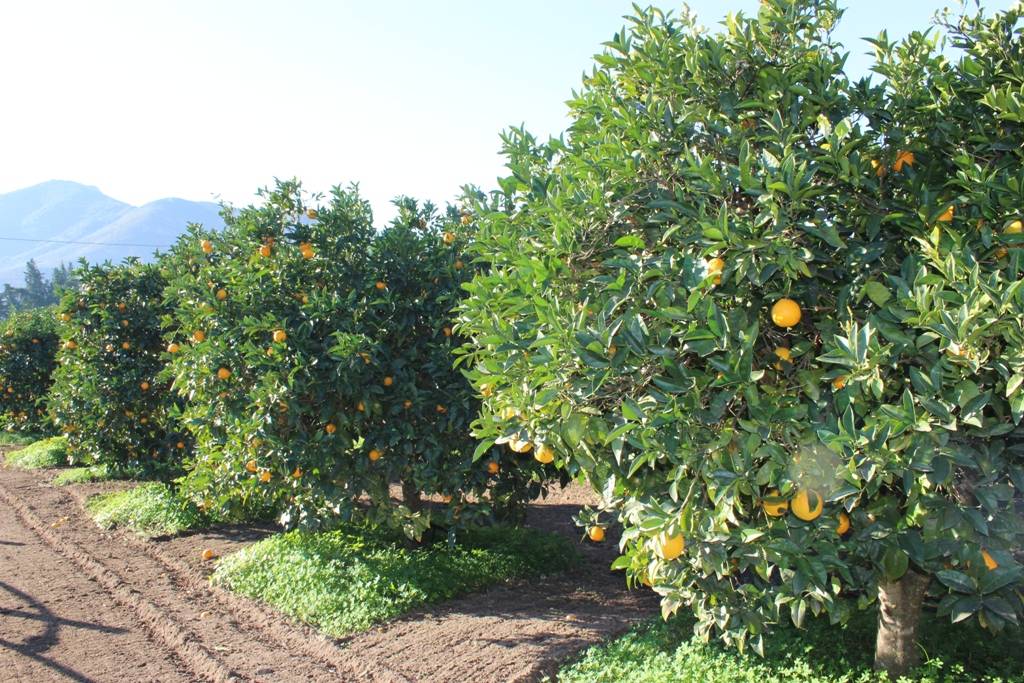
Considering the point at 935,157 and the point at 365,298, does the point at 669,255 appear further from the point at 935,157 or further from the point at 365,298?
the point at 365,298

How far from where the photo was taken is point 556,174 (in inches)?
140

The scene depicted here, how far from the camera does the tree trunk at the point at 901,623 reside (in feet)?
11.2

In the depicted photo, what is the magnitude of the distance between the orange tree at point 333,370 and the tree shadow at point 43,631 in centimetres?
124

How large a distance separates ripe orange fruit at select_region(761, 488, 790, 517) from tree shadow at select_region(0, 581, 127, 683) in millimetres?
4023

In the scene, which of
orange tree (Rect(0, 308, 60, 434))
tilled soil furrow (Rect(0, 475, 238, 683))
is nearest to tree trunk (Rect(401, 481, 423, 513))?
tilled soil furrow (Rect(0, 475, 238, 683))

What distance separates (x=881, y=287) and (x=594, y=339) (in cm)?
96

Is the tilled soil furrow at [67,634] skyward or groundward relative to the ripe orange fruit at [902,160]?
groundward

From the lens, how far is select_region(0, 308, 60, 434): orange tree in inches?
623

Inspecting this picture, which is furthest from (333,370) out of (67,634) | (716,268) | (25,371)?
(25,371)

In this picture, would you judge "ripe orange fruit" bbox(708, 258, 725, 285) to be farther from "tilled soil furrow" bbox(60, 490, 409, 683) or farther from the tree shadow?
the tree shadow

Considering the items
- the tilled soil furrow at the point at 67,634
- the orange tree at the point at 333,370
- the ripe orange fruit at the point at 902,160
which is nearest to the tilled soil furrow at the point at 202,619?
the tilled soil furrow at the point at 67,634

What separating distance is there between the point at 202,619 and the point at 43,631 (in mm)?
1033

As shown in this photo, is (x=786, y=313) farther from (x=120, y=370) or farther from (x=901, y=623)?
(x=120, y=370)

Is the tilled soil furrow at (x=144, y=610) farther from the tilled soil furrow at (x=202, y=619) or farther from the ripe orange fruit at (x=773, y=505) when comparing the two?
the ripe orange fruit at (x=773, y=505)
